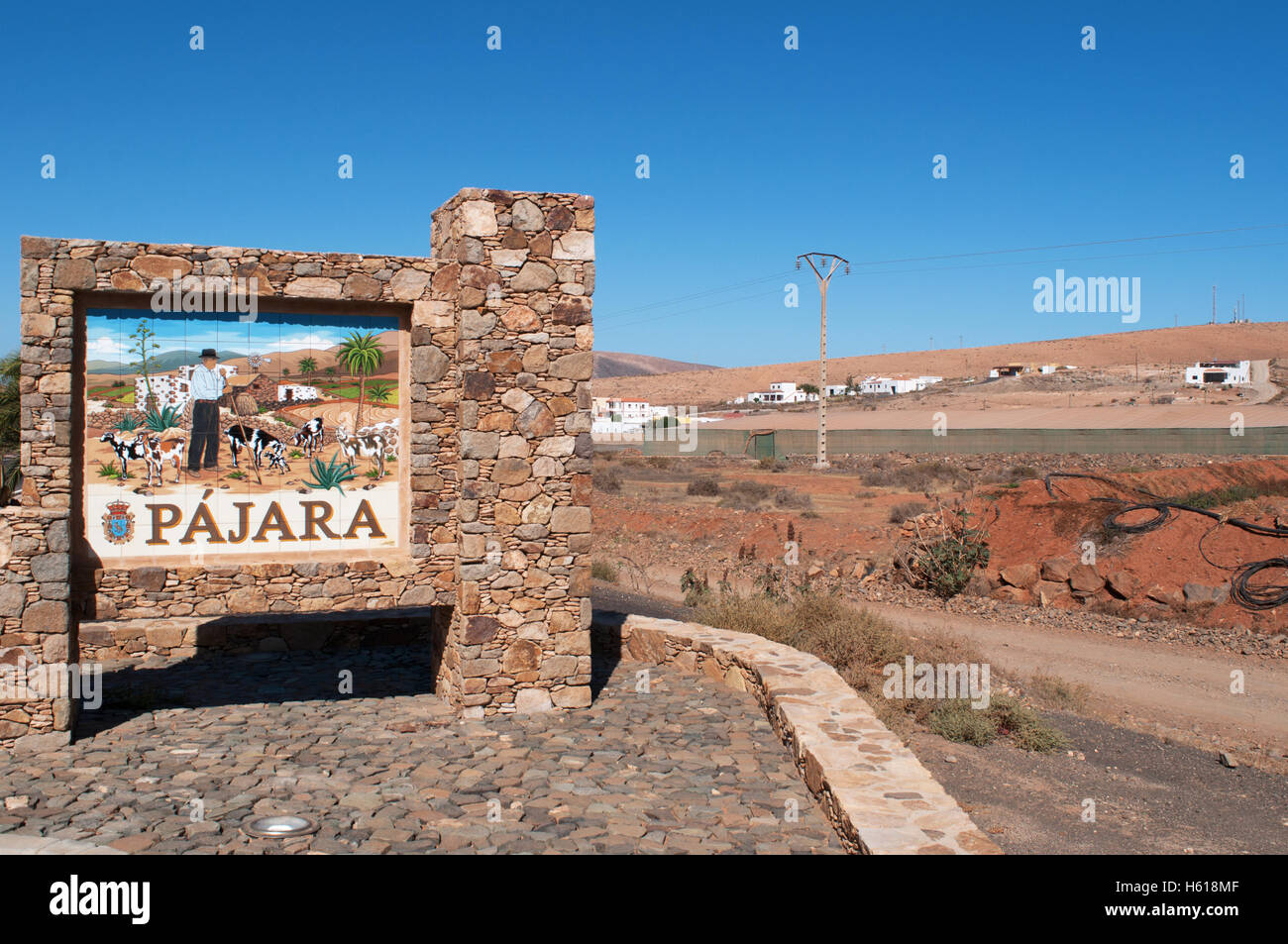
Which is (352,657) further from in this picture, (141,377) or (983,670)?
(983,670)

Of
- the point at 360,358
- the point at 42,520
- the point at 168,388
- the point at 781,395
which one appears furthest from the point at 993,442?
the point at 781,395

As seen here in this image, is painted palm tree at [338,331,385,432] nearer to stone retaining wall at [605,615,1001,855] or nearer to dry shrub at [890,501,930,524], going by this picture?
stone retaining wall at [605,615,1001,855]

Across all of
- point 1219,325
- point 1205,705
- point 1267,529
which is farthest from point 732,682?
point 1219,325

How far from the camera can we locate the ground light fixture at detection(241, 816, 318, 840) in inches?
221

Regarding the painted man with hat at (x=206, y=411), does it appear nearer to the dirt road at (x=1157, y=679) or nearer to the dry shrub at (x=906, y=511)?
the dirt road at (x=1157, y=679)

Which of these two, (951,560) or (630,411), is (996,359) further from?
(951,560)

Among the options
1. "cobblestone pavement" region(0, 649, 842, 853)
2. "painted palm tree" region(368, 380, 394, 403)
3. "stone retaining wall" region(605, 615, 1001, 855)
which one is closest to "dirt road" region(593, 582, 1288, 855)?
"stone retaining wall" region(605, 615, 1001, 855)

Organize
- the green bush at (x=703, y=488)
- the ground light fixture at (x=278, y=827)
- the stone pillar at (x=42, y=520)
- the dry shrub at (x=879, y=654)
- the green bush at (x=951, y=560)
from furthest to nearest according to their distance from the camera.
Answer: the green bush at (x=703, y=488) → the green bush at (x=951, y=560) → the dry shrub at (x=879, y=654) → the stone pillar at (x=42, y=520) → the ground light fixture at (x=278, y=827)

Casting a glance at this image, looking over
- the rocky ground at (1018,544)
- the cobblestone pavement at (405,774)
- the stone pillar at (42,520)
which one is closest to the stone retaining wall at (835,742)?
the cobblestone pavement at (405,774)

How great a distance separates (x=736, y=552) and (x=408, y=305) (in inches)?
557

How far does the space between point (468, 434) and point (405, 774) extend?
2.71m

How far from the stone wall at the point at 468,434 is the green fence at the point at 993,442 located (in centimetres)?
3380

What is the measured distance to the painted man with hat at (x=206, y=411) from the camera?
7865 millimetres

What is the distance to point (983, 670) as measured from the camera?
1120cm
